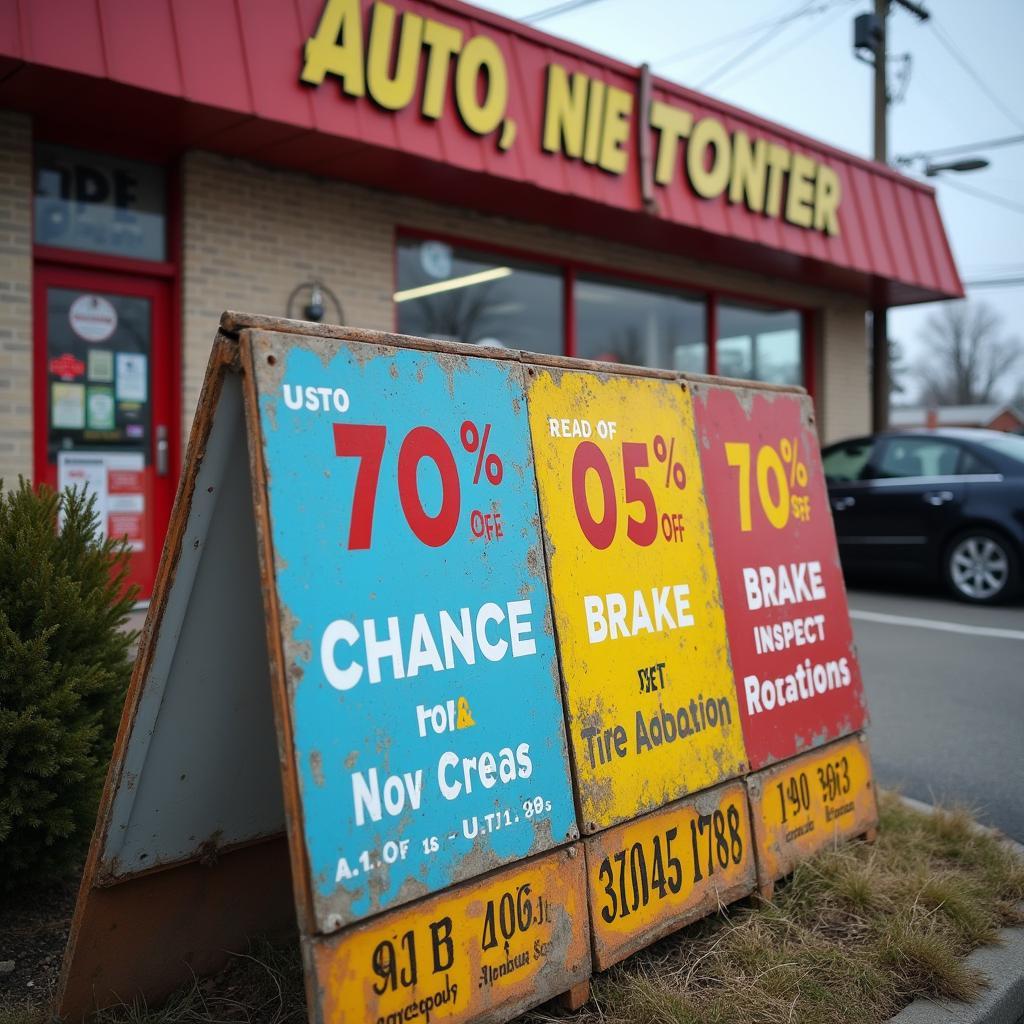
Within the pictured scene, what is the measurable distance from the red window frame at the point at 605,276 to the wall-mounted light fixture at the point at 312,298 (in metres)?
0.73

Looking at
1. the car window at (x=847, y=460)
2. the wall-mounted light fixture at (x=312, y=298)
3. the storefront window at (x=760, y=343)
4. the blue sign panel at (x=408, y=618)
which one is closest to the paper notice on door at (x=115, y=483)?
the wall-mounted light fixture at (x=312, y=298)

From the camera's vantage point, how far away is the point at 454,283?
30.0 feet

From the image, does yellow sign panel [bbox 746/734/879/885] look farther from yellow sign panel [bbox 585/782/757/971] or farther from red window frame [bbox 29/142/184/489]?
red window frame [bbox 29/142/184/489]

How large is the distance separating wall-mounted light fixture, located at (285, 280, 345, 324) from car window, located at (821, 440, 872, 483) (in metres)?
5.45

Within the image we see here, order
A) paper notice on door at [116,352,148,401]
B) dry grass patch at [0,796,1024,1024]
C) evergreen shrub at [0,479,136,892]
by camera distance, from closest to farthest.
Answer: dry grass patch at [0,796,1024,1024]
evergreen shrub at [0,479,136,892]
paper notice on door at [116,352,148,401]

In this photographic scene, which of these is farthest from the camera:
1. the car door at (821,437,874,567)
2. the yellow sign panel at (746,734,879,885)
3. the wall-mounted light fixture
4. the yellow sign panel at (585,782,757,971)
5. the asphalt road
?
the car door at (821,437,874,567)

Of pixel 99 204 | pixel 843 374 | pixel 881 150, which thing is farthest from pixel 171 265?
pixel 881 150

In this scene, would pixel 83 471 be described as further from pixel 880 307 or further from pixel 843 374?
pixel 880 307

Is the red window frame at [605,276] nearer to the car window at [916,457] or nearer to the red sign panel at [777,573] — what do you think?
the car window at [916,457]

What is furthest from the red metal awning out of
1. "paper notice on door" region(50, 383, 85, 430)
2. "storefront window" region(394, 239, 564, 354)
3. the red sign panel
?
the red sign panel

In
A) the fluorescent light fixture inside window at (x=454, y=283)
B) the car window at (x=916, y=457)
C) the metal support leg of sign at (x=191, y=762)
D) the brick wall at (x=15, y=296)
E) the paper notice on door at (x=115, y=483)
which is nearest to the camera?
the metal support leg of sign at (x=191, y=762)

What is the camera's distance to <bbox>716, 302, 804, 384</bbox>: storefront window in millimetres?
11781

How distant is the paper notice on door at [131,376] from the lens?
706 cm

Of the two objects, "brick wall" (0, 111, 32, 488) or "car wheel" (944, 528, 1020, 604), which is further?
"car wheel" (944, 528, 1020, 604)
